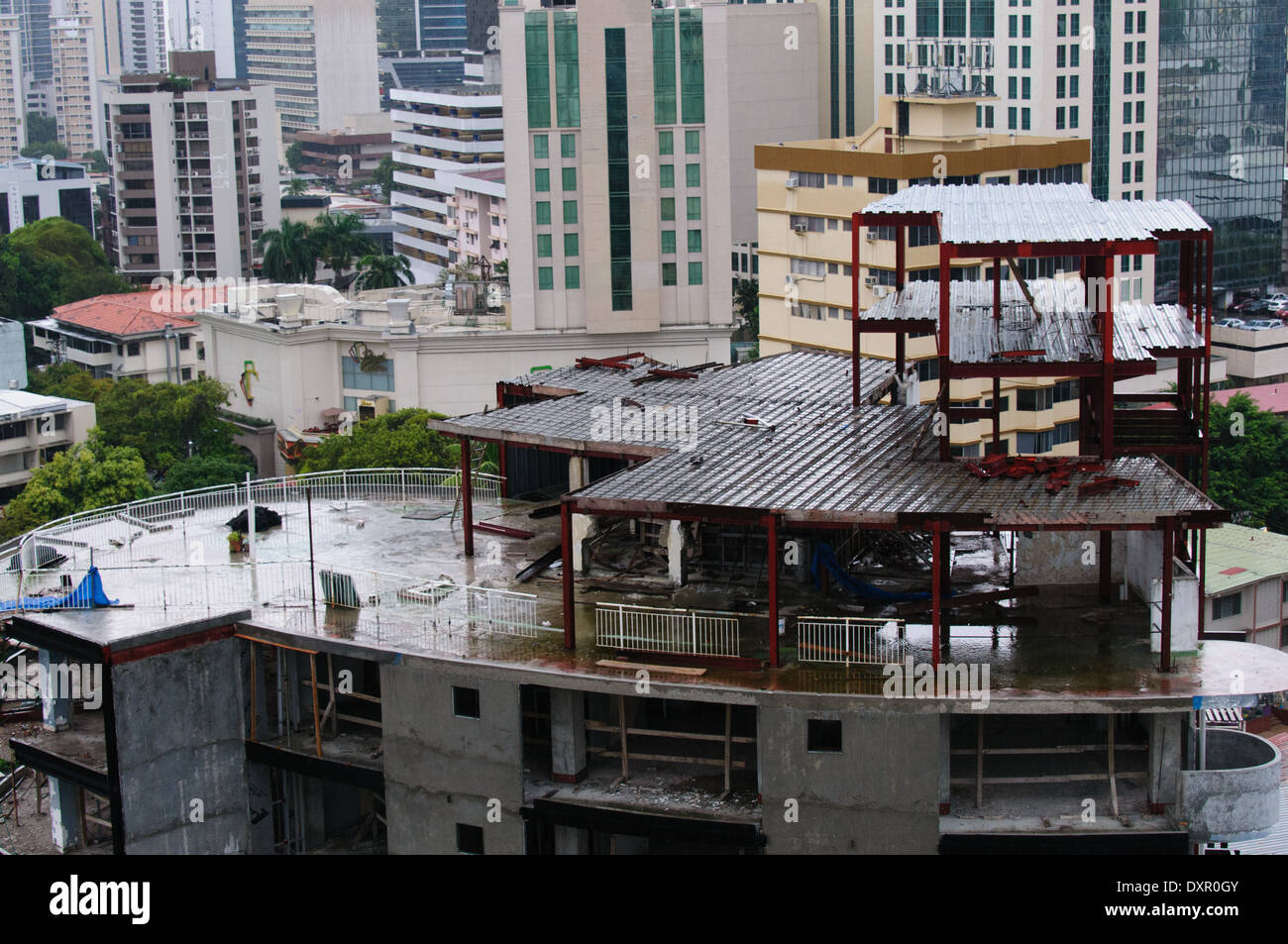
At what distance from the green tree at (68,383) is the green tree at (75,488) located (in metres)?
26.0

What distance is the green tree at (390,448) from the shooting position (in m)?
101

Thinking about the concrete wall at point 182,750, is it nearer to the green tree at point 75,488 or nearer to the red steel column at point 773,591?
the red steel column at point 773,591

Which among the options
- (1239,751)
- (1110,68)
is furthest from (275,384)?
(1239,751)

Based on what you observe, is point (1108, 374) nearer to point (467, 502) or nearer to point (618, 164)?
point (467, 502)

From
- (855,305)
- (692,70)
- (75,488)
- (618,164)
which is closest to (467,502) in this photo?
(855,305)

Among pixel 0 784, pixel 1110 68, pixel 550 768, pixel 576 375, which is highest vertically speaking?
pixel 1110 68

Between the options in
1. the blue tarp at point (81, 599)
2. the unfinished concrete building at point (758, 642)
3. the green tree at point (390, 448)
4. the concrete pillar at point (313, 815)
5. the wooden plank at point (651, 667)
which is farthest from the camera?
the green tree at point (390, 448)

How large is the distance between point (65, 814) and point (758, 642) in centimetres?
1909

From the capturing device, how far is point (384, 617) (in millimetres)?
44469

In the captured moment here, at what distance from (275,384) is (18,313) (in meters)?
Answer: 77.1

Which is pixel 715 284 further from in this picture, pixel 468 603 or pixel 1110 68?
pixel 468 603

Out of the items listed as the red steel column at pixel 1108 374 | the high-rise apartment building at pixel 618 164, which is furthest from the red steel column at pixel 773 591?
the high-rise apartment building at pixel 618 164

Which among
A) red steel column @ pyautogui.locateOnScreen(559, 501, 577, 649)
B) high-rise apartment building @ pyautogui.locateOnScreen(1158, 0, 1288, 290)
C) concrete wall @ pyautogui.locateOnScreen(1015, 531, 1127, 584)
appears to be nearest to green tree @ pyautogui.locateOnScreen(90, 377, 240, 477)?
red steel column @ pyautogui.locateOnScreen(559, 501, 577, 649)

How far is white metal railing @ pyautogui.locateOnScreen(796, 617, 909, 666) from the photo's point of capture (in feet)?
130
